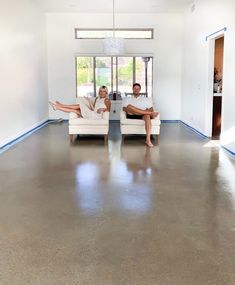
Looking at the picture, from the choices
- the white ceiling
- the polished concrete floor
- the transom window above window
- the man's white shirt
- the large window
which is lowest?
the polished concrete floor

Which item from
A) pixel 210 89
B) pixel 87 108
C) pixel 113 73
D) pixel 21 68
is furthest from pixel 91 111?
pixel 113 73

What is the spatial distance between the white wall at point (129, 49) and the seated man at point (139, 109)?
3145 millimetres

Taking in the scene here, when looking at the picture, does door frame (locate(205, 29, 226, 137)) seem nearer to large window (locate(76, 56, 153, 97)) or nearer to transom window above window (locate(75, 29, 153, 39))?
transom window above window (locate(75, 29, 153, 39))

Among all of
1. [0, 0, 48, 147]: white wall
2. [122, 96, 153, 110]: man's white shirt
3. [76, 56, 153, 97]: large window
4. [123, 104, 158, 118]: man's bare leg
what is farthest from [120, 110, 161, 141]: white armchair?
[76, 56, 153, 97]: large window

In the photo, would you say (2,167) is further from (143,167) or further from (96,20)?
(96,20)

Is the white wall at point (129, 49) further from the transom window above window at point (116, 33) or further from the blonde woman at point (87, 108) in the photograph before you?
the blonde woman at point (87, 108)

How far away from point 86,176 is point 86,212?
→ 127 cm

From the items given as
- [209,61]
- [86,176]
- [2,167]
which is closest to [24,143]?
[2,167]

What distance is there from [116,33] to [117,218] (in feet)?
26.6

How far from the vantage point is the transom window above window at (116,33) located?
10.4 m

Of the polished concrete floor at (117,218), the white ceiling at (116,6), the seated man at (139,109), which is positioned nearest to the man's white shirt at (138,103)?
the seated man at (139,109)

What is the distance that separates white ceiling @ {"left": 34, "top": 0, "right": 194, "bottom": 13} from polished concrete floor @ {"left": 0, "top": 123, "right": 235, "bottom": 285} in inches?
173

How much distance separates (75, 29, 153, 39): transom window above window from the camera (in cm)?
1036

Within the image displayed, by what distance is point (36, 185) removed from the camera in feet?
13.6
